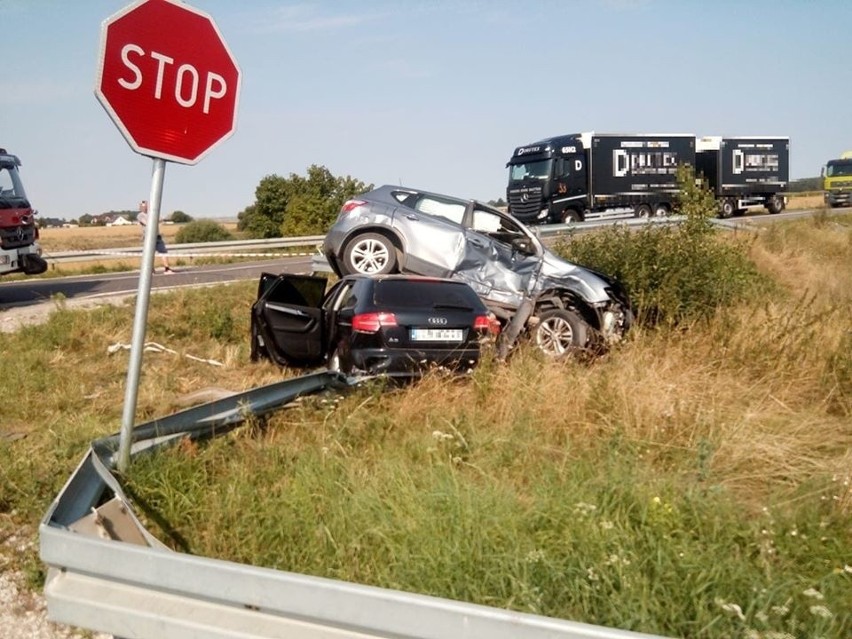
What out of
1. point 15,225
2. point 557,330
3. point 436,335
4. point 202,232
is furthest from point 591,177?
point 202,232

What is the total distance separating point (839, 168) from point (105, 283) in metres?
37.6

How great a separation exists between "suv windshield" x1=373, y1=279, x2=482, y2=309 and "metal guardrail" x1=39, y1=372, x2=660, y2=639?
5812 millimetres

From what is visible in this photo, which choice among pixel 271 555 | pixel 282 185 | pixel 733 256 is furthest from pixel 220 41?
pixel 282 185

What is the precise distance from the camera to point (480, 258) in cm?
1186

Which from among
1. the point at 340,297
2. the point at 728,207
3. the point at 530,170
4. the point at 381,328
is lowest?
the point at 381,328

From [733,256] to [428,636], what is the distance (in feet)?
37.0

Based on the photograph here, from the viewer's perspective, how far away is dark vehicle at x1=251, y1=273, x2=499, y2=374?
8703mm

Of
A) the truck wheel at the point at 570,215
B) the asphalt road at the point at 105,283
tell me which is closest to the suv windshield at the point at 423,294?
the asphalt road at the point at 105,283

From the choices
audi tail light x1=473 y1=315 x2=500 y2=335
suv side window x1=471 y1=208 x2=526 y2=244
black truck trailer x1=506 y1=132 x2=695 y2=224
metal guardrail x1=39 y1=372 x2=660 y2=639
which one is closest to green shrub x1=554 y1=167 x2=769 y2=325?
suv side window x1=471 y1=208 x2=526 y2=244

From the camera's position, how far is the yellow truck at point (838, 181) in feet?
142

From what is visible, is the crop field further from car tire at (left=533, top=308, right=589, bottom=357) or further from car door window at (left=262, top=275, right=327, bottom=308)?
car tire at (left=533, top=308, right=589, bottom=357)

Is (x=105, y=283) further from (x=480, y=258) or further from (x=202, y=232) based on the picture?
(x=202, y=232)

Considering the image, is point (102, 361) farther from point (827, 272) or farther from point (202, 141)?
point (827, 272)

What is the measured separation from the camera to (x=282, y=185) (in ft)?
194
